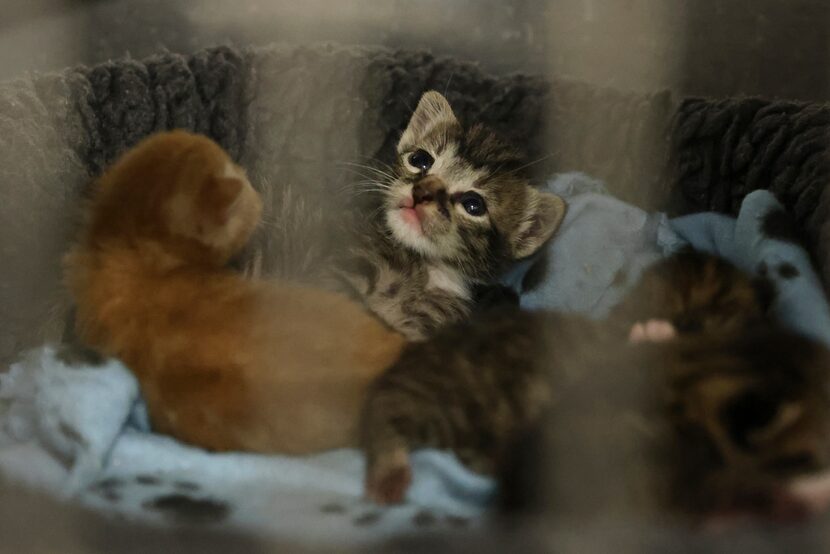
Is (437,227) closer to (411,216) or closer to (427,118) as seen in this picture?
(411,216)

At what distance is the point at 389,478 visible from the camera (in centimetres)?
75

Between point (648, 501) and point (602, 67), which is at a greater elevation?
point (602, 67)

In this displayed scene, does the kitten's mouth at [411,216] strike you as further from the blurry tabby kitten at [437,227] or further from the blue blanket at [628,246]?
the blue blanket at [628,246]

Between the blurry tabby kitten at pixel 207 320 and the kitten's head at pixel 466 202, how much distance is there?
292 millimetres

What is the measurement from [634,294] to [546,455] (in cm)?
34

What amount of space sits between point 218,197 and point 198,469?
273 mm

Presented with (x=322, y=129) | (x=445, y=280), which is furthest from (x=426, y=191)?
(x=322, y=129)

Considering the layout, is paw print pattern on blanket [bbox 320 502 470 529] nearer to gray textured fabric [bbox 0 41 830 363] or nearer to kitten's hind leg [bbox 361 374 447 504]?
kitten's hind leg [bbox 361 374 447 504]

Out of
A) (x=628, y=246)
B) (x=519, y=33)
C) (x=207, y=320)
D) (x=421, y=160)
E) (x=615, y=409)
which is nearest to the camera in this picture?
(x=615, y=409)

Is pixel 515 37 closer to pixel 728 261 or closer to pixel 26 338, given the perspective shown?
pixel 728 261

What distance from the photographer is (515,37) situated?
1.49 meters

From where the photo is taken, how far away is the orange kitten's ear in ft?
2.75

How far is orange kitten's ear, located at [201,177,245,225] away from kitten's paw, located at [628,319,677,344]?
435 millimetres

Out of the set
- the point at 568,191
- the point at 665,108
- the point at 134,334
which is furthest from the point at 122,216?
the point at 665,108
